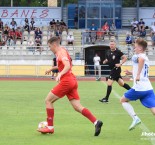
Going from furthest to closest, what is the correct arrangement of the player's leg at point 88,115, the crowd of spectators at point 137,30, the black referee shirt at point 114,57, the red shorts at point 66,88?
the crowd of spectators at point 137,30
the black referee shirt at point 114,57
the red shorts at point 66,88
the player's leg at point 88,115

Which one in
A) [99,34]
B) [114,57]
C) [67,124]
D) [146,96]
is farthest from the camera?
[99,34]

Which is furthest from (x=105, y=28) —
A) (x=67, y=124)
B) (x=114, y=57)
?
(x=67, y=124)

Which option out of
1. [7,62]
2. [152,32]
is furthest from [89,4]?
[7,62]

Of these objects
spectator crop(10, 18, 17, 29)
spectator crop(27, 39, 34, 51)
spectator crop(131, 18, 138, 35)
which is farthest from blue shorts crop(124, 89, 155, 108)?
spectator crop(10, 18, 17, 29)

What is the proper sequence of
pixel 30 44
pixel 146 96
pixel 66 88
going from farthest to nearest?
pixel 30 44 → pixel 146 96 → pixel 66 88

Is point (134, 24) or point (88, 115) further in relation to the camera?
point (134, 24)

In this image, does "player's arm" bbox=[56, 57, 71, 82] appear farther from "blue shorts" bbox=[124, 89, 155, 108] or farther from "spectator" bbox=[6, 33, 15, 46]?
"spectator" bbox=[6, 33, 15, 46]

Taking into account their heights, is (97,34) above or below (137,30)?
below

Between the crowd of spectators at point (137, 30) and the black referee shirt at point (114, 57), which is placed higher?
the black referee shirt at point (114, 57)

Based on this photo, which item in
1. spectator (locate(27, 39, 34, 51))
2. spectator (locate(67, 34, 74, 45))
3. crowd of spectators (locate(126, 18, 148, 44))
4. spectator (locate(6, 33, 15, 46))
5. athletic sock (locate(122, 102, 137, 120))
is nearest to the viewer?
athletic sock (locate(122, 102, 137, 120))

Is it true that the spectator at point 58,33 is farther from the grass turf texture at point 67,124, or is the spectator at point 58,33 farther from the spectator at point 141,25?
the grass turf texture at point 67,124

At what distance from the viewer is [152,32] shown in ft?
146

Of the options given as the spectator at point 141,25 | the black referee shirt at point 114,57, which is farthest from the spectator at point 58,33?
the black referee shirt at point 114,57

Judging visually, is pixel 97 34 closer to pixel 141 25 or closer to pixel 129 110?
pixel 141 25
